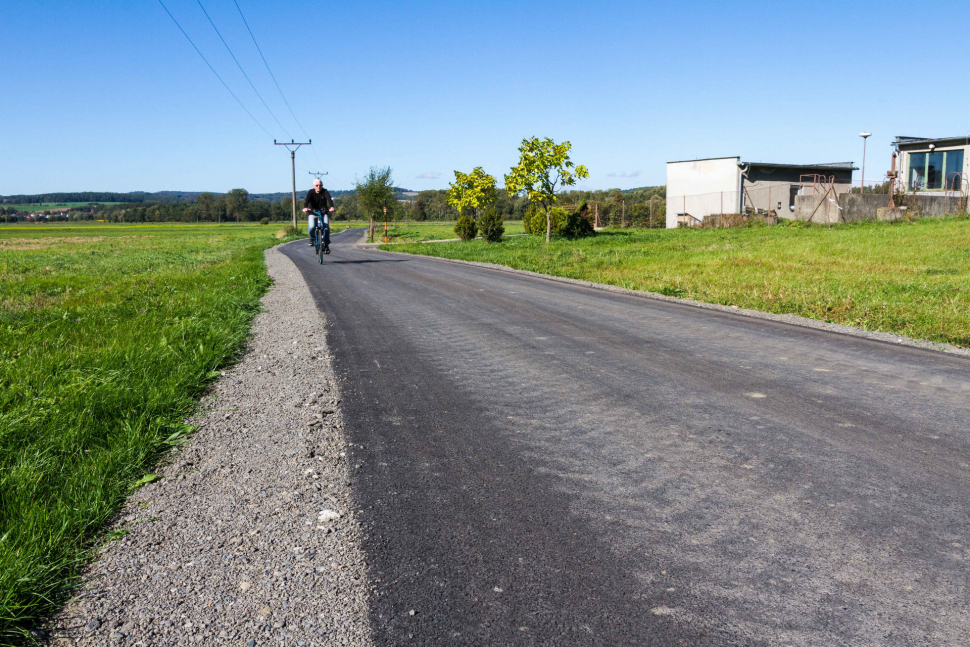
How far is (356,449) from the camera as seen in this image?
3.95m

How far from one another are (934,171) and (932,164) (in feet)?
1.56

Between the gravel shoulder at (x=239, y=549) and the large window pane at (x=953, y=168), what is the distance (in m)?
47.6

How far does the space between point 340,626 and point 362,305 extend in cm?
822

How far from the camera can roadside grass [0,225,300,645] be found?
106 inches

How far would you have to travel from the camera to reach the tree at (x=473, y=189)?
36.8 metres

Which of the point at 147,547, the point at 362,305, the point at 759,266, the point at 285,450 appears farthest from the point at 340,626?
the point at 759,266

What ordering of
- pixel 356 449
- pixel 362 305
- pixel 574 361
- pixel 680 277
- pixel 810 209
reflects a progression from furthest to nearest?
pixel 810 209 < pixel 680 277 < pixel 362 305 < pixel 574 361 < pixel 356 449

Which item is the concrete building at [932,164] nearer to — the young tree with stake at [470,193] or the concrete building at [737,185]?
the concrete building at [737,185]

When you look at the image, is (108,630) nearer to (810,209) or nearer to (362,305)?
(362,305)

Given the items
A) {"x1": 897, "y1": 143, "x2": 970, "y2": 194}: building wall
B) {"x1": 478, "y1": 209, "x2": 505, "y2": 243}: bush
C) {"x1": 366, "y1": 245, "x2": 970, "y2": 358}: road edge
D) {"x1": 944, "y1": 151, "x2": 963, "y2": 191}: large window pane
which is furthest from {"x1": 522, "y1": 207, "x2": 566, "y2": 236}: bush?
{"x1": 944, "y1": 151, "x2": 963, "y2": 191}: large window pane

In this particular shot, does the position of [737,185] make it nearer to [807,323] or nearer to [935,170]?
[935,170]

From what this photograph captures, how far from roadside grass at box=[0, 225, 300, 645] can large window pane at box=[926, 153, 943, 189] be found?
4654cm

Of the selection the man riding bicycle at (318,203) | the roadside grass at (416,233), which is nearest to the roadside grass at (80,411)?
the man riding bicycle at (318,203)

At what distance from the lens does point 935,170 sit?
42219mm
